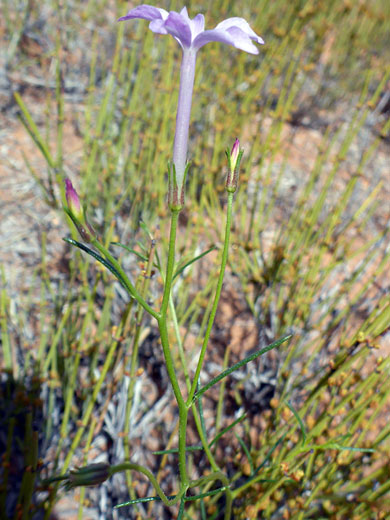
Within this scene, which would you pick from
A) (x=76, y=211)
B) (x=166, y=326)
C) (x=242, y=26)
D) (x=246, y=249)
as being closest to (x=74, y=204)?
(x=76, y=211)

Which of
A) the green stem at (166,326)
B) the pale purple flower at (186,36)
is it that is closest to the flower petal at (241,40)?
the pale purple flower at (186,36)

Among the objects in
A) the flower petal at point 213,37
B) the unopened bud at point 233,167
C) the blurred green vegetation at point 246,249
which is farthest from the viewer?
the blurred green vegetation at point 246,249

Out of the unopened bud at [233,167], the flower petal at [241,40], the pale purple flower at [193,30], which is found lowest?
the unopened bud at [233,167]

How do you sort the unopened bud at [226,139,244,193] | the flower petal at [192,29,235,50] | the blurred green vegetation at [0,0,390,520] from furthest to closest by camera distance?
1. the blurred green vegetation at [0,0,390,520]
2. the unopened bud at [226,139,244,193]
3. the flower petal at [192,29,235,50]

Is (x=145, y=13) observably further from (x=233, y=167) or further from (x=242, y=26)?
(x=233, y=167)

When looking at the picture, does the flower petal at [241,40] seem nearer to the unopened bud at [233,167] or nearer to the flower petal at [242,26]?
the flower petal at [242,26]

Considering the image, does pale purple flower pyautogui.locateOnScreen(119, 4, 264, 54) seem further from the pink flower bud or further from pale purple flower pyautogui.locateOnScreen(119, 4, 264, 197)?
the pink flower bud

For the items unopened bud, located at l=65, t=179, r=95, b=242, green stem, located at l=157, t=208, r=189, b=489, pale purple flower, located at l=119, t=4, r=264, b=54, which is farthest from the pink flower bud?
pale purple flower, located at l=119, t=4, r=264, b=54
